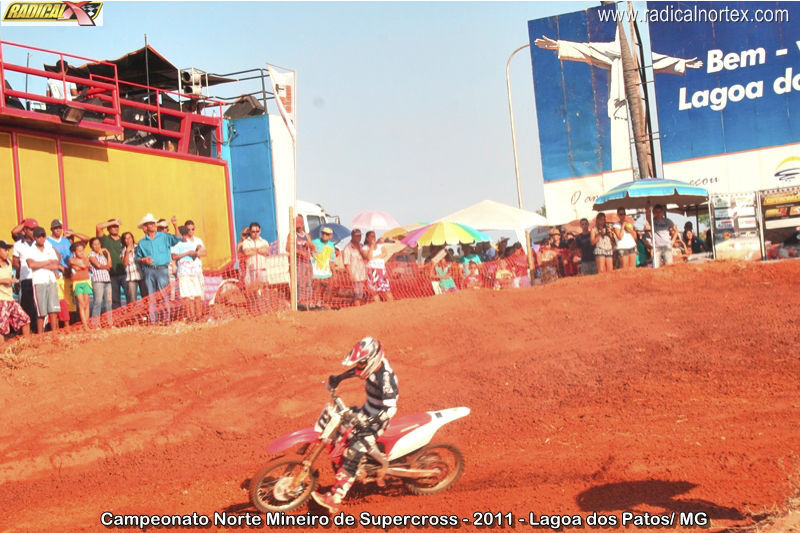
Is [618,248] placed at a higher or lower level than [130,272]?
lower

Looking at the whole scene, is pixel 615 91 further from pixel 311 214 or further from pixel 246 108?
pixel 246 108

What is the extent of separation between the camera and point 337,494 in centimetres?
749

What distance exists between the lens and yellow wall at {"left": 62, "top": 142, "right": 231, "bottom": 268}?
16.5 meters

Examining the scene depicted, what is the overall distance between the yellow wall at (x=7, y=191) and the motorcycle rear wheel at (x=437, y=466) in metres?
10.6

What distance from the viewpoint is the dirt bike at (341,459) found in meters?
7.48

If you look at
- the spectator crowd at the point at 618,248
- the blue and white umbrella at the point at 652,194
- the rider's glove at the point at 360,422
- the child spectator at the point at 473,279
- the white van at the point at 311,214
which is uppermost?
the white van at the point at 311,214

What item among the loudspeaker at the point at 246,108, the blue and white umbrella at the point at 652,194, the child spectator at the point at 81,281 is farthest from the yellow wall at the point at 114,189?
the blue and white umbrella at the point at 652,194

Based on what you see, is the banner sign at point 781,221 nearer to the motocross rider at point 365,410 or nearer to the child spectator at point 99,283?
the motocross rider at point 365,410

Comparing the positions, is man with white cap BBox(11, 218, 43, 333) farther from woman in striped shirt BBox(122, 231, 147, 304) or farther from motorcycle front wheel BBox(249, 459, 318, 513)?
motorcycle front wheel BBox(249, 459, 318, 513)

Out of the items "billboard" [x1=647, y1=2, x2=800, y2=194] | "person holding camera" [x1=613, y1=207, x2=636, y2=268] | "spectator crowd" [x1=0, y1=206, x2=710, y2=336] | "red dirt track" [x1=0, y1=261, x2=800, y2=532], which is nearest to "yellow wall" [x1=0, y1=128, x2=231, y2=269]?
"spectator crowd" [x1=0, y1=206, x2=710, y2=336]

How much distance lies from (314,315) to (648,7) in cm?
1554

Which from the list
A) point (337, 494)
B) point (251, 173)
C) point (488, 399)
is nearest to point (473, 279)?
point (488, 399)

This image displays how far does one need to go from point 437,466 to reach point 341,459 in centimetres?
102

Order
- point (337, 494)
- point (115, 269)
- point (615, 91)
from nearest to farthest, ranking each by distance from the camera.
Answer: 1. point (337, 494)
2. point (115, 269)
3. point (615, 91)
